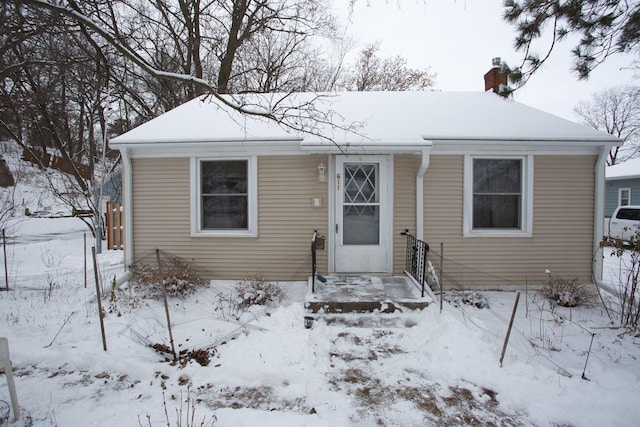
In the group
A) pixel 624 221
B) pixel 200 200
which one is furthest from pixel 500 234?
pixel 624 221

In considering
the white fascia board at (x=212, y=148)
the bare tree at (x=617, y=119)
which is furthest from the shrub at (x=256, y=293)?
the bare tree at (x=617, y=119)

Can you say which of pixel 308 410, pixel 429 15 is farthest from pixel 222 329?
pixel 429 15

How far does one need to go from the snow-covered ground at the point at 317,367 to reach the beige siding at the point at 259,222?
1055 mm

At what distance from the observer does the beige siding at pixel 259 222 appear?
6.36m

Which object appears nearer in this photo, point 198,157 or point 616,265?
point 198,157

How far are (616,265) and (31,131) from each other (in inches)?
889

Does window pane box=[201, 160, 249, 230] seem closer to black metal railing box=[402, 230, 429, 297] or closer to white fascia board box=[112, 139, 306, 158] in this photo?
white fascia board box=[112, 139, 306, 158]

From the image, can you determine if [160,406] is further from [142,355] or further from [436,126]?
[436,126]

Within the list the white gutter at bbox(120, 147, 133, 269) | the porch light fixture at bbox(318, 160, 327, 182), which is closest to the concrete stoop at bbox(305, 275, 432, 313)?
the porch light fixture at bbox(318, 160, 327, 182)

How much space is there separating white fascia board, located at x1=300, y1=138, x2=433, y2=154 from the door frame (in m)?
0.47

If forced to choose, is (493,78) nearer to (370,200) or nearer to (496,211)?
(496,211)

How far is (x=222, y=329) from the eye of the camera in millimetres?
4535

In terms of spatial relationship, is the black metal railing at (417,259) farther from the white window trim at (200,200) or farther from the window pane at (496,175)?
the white window trim at (200,200)

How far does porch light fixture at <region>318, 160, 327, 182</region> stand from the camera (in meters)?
6.21
